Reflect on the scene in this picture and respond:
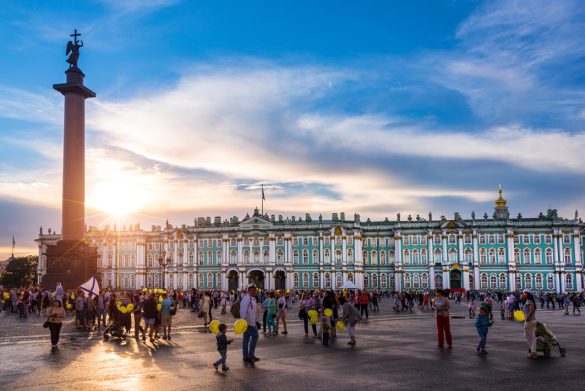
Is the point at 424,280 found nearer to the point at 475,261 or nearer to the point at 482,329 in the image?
the point at 475,261

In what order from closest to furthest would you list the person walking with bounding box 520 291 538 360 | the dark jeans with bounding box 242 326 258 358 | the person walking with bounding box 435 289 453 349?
the dark jeans with bounding box 242 326 258 358 < the person walking with bounding box 520 291 538 360 < the person walking with bounding box 435 289 453 349

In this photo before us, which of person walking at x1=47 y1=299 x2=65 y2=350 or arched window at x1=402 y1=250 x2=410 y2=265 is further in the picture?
arched window at x1=402 y1=250 x2=410 y2=265

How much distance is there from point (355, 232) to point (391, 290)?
35.2 feet

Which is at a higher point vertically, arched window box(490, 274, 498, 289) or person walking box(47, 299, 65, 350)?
person walking box(47, 299, 65, 350)

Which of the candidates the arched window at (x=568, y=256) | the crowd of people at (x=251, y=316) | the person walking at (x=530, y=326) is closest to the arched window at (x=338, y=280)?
the arched window at (x=568, y=256)

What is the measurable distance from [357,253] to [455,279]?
15.5 meters

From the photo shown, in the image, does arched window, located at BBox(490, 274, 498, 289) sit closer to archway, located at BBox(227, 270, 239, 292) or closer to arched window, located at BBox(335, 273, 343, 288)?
arched window, located at BBox(335, 273, 343, 288)

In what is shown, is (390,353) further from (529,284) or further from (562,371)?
(529,284)

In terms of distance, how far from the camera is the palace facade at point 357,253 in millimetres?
89375

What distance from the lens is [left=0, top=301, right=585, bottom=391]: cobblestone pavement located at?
40.0ft

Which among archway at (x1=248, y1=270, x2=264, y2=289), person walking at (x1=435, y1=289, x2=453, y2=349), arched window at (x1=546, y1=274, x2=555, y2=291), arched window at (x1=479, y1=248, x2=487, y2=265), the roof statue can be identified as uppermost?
the roof statue

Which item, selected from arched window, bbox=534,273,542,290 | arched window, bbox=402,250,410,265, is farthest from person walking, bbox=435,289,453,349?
arched window, bbox=534,273,542,290

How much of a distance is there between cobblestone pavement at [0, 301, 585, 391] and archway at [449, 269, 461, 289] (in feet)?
234

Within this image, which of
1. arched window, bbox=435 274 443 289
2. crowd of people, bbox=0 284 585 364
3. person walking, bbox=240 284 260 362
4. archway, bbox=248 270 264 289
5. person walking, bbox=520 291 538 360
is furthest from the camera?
archway, bbox=248 270 264 289
